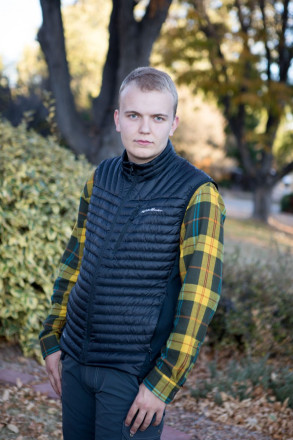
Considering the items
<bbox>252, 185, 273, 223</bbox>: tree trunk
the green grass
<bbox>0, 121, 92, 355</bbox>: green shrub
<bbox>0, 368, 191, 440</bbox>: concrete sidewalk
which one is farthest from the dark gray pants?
<bbox>252, 185, 273, 223</bbox>: tree trunk

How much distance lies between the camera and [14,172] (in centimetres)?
393

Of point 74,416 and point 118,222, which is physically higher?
Answer: point 118,222

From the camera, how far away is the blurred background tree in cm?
1423

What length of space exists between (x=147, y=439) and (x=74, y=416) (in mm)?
322

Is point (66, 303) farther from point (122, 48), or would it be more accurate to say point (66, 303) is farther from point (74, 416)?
point (122, 48)

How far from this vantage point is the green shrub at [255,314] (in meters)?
4.55

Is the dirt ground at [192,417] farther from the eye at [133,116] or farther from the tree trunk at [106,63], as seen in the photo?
the tree trunk at [106,63]

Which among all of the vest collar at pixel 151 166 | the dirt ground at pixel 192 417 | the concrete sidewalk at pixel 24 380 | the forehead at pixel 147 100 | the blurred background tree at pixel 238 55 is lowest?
the dirt ground at pixel 192 417

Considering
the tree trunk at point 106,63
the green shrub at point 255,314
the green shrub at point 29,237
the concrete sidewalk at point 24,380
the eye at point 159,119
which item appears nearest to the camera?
the eye at point 159,119

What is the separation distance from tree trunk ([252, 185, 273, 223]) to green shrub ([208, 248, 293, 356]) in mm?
13960

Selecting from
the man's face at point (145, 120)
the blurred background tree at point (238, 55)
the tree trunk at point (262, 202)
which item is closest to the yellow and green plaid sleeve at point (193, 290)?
the man's face at point (145, 120)

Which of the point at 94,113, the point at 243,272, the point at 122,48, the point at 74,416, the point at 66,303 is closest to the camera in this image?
the point at 74,416

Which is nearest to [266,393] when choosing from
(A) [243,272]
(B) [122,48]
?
(A) [243,272]

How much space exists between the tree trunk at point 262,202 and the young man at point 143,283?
56.8 feet
